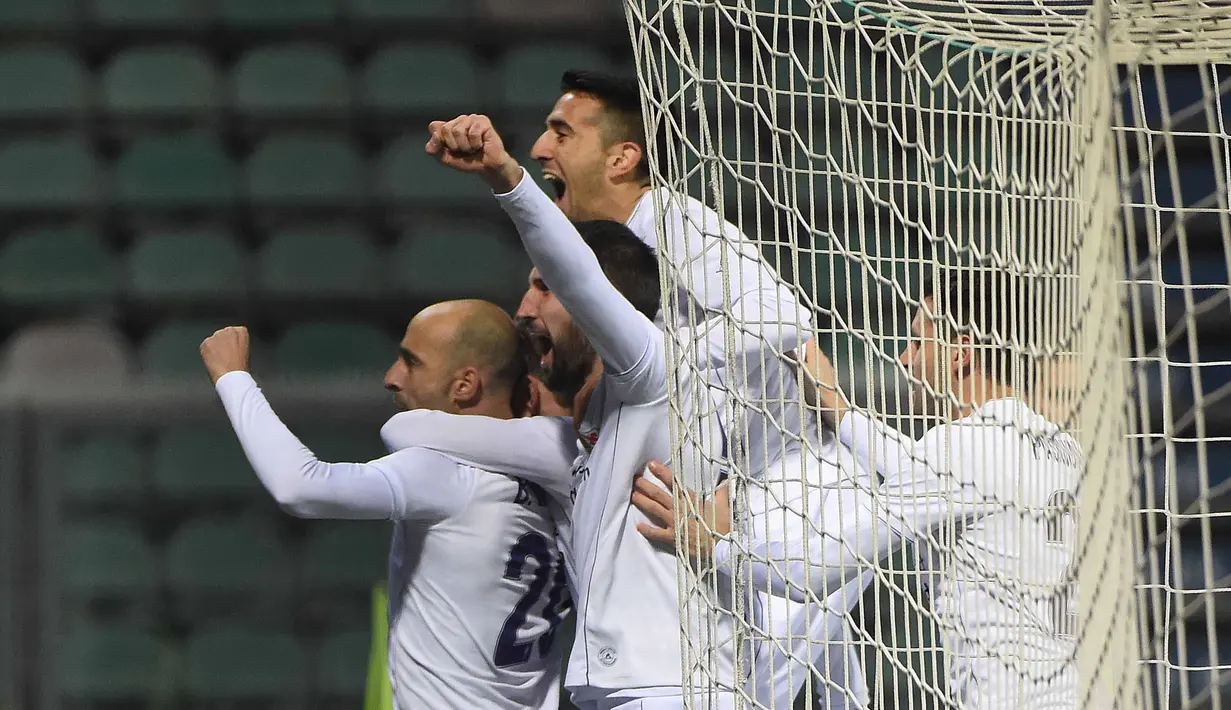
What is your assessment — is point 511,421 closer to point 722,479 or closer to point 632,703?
point 722,479

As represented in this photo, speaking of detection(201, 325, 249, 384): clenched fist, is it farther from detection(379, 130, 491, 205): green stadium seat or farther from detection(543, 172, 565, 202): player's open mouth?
detection(379, 130, 491, 205): green stadium seat

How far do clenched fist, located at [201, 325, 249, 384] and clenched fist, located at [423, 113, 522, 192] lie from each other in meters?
0.44

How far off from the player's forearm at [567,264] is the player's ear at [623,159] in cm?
35

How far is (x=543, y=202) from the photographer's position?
1.44 metres

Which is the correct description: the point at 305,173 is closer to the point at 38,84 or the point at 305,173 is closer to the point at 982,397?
the point at 38,84

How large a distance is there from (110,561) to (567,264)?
172cm

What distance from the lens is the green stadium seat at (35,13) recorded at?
3002 millimetres

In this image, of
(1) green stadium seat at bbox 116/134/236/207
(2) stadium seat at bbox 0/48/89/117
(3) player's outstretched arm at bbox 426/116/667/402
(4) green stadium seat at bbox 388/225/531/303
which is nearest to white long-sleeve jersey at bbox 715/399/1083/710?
(3) player's outstretched arm at bbox 426/116/667/402

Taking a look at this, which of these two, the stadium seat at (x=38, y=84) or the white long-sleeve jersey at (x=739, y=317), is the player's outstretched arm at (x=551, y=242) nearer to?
the white long-sleeve jersey at (x=739, y=317)

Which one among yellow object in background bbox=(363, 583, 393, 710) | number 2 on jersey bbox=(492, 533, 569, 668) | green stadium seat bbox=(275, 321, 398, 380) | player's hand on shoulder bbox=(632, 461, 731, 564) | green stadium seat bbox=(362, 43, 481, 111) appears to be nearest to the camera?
player's hand on shoulder bbox=(632, 461, 731, 564)

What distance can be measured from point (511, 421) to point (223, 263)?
139 centimetres

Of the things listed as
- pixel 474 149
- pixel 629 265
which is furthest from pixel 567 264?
pixel 629 265

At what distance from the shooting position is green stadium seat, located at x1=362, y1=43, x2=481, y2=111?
9.82 ft

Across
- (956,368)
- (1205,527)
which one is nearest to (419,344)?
(956,368)
